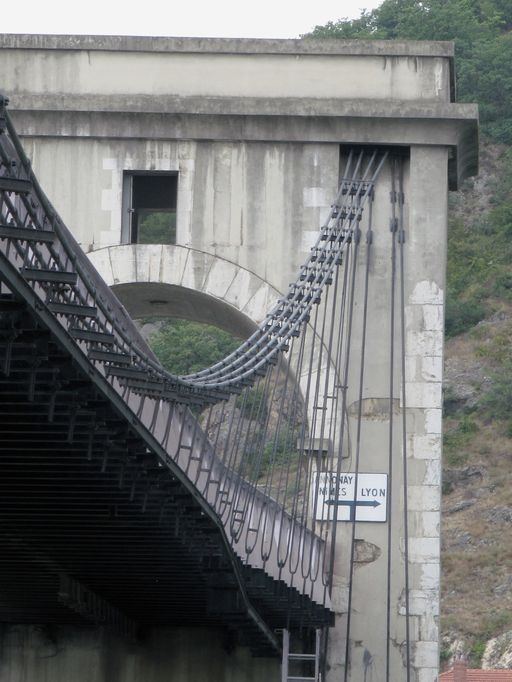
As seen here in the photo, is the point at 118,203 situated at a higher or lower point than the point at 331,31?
lower

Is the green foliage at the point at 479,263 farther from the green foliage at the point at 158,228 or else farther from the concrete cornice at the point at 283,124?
the concrete cornice at the point at 283,124

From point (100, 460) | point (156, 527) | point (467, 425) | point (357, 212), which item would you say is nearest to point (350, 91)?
point (357, 212)

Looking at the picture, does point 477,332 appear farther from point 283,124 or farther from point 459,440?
point 283,124

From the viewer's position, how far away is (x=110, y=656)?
2295 cm

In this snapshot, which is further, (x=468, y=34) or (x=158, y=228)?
(x=468, y=34)

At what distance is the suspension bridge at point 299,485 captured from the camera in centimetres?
1446

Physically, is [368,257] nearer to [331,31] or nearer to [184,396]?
[184,396]

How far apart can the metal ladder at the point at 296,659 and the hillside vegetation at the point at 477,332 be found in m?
30.9

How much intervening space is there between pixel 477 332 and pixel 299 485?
49.6 m

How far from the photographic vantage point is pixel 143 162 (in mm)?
23031

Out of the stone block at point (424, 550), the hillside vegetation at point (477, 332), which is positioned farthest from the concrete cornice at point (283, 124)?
the hillside vegetation at point (477, 332)

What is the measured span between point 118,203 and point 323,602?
17.4 ft

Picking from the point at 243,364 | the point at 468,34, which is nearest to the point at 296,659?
the point at 243,364

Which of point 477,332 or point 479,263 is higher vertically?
point 479,263
